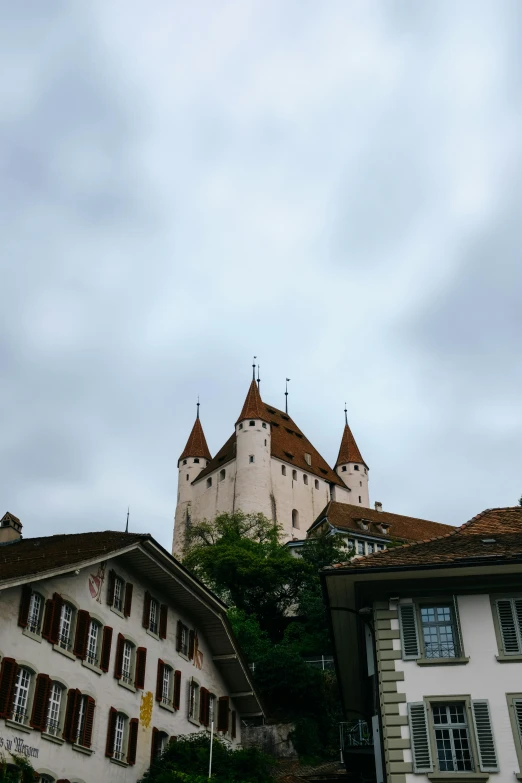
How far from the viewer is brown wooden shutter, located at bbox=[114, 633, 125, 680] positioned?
28.5 meters

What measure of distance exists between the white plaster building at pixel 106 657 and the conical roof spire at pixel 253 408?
223ft

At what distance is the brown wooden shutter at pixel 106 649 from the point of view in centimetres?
2770

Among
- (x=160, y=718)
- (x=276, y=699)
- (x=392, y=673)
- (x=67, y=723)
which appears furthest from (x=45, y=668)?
(x=276, y=699)

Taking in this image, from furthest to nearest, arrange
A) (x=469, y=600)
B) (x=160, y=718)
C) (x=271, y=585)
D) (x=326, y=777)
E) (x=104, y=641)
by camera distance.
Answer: (x=271, y=585) < (x=326, y=777) < (x=160, y=718) < (x=104, y=641) < (x=469, y=600)

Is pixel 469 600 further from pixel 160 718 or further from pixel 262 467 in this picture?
pixel 262 467

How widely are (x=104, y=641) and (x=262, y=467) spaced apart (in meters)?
72.1

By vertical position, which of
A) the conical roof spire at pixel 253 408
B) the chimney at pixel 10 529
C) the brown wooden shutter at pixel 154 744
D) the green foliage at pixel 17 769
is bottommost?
the green foliage at pixel 17 769

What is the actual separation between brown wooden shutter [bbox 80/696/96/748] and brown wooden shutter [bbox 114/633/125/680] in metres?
1.67

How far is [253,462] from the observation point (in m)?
100

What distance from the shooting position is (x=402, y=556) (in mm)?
21469

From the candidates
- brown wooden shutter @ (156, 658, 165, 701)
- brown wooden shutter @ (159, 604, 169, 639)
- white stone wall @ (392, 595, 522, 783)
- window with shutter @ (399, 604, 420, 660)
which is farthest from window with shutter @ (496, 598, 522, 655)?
brown wooden shutter @ (159, 604, 169, 639)

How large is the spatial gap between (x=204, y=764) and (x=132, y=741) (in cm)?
233

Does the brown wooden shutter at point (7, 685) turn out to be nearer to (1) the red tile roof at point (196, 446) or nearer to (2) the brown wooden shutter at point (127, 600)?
(2) the brown wooden shutter at point (127, 600)

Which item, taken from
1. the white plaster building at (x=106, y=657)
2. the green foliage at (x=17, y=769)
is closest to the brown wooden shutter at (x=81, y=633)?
the white plaster building at (x=106, y=657)
